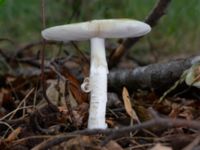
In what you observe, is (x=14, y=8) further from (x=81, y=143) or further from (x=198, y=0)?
(x=81, y=143)

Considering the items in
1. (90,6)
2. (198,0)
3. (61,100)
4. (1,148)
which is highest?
(90,6)

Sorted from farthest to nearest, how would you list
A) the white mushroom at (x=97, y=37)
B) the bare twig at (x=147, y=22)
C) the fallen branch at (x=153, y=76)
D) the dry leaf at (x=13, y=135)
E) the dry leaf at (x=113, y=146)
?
the bare twig at (x=147, y=22)
the fallen branch at (x=153, y=76)
the dry leaf at (x=13, y=135)
the white mushroom at (x=97, y=37)
the dry leaf at (x=113, y=146)

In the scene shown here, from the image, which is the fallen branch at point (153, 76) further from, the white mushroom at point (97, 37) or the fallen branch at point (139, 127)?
the fallen branch at point (139, 127)

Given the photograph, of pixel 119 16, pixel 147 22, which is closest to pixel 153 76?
pixel 147 22

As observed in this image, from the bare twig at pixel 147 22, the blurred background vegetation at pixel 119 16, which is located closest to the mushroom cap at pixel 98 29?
the bare twig at pixel 147 22

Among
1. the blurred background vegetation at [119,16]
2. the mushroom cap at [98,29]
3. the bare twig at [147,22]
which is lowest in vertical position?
the mushroom cap at [98,29]

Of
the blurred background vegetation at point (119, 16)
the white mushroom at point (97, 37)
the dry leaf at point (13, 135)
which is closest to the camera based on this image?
the white mushroom at point (97, 37)

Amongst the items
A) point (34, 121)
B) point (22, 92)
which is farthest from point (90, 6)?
point (34, 121)
